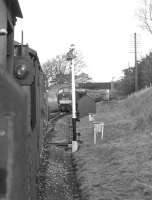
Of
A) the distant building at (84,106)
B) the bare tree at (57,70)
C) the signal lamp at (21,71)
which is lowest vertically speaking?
the distant building at (84,106)

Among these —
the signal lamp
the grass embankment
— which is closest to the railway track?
the grass embankment

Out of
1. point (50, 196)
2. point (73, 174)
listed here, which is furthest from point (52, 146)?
point (50, 196)

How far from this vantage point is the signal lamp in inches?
91.9

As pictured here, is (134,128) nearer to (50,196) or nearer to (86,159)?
(86,159)

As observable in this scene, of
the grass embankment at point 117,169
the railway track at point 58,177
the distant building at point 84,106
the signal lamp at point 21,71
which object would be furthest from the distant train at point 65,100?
the signal lamp at point 21,71

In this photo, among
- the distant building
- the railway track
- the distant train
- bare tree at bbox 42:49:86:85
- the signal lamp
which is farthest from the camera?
bare tree at bbox 42:49:86:85

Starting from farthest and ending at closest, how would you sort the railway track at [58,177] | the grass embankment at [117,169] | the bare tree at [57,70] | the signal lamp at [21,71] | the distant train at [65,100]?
the bare tree at [57,70] → the distant train at [65,100] → the railway track at [58,177] → the grass embankment at [117,169] → the signal lamp at [21,71]

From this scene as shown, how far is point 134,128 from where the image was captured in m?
15.9

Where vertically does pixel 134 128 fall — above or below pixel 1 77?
below

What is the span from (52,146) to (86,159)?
3.65 m

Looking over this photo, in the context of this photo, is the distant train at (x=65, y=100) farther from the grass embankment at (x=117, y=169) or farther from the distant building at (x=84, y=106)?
the grass embankment at (x=117, y=169)

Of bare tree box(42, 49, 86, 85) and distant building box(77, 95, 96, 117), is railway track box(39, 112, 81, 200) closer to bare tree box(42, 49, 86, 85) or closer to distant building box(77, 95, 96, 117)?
distant building box(77, 95, 96, 117)

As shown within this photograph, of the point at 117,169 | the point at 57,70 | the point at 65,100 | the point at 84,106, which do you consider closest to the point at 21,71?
the point at 117,169

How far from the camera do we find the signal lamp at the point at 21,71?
7.66 feet
